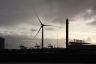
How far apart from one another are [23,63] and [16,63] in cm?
204

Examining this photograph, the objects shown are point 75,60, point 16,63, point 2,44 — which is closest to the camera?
point 16,63

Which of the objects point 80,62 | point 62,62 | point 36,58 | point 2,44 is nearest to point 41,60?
point 36,58

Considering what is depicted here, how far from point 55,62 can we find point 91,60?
36.6 ft

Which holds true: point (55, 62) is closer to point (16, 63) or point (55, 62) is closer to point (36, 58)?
point (36, 58)

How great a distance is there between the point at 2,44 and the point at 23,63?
69766mm

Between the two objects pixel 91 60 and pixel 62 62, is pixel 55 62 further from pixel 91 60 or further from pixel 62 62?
pixel 91 60

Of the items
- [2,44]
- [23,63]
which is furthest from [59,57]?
[2,44]

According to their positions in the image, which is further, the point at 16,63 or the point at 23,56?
the point at 23,56

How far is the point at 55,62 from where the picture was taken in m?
72.9

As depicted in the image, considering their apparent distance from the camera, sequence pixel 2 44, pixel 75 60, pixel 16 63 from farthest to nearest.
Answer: pixel 2 44
pixel 75 60
pixel 16 63

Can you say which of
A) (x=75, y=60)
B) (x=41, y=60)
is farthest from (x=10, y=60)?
(x=75, y=60)

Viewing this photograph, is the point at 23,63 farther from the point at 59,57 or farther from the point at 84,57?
the point at 84,57

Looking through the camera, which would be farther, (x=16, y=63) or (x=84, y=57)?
(x=84, y=57)

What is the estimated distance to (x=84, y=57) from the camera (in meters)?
73.9
